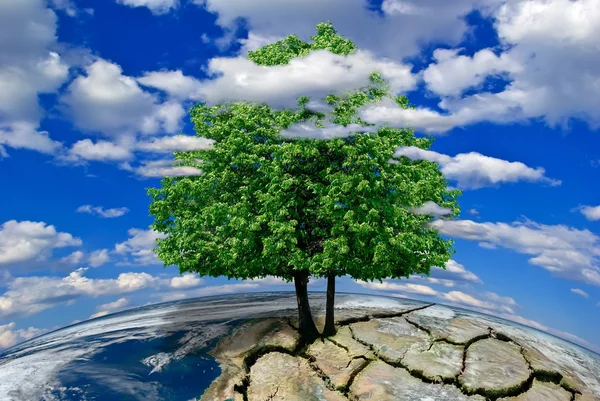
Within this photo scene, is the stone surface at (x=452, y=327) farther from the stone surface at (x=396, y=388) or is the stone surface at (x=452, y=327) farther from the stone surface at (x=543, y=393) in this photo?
the stone surface at (x=396, y=388)

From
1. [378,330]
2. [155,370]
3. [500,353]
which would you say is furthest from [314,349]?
Result: [500,353]

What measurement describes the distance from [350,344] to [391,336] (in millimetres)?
2028

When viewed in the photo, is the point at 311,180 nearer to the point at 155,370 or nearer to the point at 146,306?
the point at 155,370

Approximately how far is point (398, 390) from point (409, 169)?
8.25 meters

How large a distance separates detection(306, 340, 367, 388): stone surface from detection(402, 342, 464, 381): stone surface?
1.87 m

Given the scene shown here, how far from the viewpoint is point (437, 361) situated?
703 inches

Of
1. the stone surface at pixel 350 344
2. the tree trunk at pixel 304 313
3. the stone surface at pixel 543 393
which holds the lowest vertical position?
the stone surface at pixel 543 393

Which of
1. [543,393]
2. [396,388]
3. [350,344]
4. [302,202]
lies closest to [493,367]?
[543,393]

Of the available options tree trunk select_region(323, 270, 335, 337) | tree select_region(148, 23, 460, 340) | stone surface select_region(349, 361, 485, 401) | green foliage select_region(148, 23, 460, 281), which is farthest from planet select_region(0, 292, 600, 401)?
green foliage select_region(148, 23, 460, 281)

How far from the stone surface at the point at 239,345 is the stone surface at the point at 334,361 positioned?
3.66 ft

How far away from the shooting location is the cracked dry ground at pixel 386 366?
53.0 ft

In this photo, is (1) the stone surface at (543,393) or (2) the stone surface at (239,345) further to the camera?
(1) the stone surface at (543,393)

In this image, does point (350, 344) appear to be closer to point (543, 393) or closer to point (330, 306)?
point (330, 306)

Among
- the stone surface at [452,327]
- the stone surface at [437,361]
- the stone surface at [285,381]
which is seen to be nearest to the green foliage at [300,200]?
the stone surface at [452,327]
